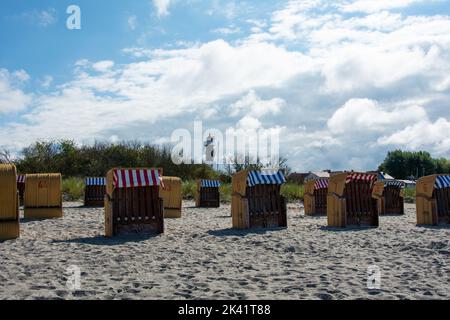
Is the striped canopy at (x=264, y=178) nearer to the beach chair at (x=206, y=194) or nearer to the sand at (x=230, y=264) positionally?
the sand at (x=230, y=264)

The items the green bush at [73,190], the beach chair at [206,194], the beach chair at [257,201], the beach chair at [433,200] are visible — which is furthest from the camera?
the green bush at [73,190]

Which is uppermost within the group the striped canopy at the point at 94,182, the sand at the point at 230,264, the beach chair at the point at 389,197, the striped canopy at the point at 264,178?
the striped canopy at the point at 94,182

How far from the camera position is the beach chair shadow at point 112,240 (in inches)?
423

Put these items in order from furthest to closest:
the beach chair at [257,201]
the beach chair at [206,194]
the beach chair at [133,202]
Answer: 1. the beach chair at [206,194]
2. the beach chair at [257,201]
3. the beach chair at [133,202]

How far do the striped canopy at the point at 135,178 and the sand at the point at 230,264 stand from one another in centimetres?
126

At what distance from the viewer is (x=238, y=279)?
7039 millimetres

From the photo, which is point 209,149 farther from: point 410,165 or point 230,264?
point 410,165

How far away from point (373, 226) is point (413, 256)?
233 inches

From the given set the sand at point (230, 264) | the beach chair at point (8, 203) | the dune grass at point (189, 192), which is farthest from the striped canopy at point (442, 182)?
the dune grass at point (189, 192)

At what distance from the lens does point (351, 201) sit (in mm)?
15000

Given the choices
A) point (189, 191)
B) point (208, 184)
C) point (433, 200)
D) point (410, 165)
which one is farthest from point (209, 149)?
point (410, 165)
